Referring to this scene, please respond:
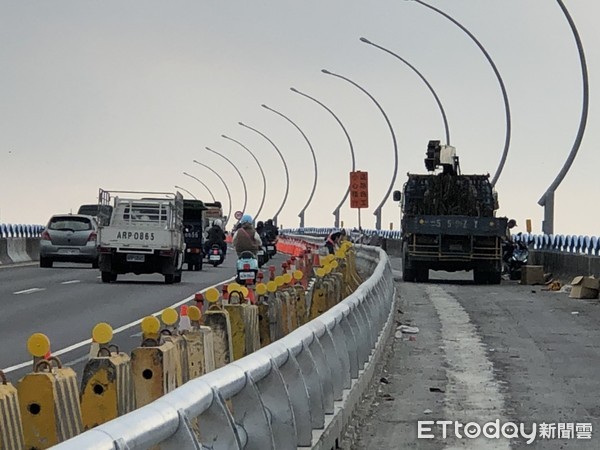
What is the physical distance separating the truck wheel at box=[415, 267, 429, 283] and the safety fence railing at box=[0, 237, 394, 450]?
25.9m

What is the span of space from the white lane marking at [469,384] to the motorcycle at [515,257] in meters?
17.9

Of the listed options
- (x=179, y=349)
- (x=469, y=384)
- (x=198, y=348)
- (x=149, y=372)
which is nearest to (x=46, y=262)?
(x=469, y=384)

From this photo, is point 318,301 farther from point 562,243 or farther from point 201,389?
point 562,243

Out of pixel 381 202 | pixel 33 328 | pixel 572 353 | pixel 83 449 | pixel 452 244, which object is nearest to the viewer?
pixel 83 449

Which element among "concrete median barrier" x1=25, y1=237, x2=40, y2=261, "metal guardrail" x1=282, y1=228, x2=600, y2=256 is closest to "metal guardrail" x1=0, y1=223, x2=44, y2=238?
"concrete median barrier" x1=25, y1=237, x2=40, y2=261

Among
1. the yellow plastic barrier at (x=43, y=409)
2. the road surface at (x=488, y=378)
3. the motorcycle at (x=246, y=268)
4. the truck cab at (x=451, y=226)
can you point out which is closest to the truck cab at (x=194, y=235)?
the truck cab at (x=451, y=226)

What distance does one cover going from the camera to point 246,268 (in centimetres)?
2530

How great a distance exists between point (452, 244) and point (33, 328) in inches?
741

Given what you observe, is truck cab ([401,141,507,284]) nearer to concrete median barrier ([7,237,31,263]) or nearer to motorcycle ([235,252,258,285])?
motorcycle ([235,252,258,285])

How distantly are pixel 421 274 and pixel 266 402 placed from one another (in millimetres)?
32857

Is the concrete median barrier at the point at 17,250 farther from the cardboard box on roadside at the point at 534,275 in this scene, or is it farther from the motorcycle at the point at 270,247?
the cardboard box on roadside at the point at 534,275

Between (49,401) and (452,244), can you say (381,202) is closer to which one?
(452,244)

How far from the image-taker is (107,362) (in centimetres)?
837

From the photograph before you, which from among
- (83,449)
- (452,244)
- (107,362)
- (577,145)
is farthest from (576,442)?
(577,145)
